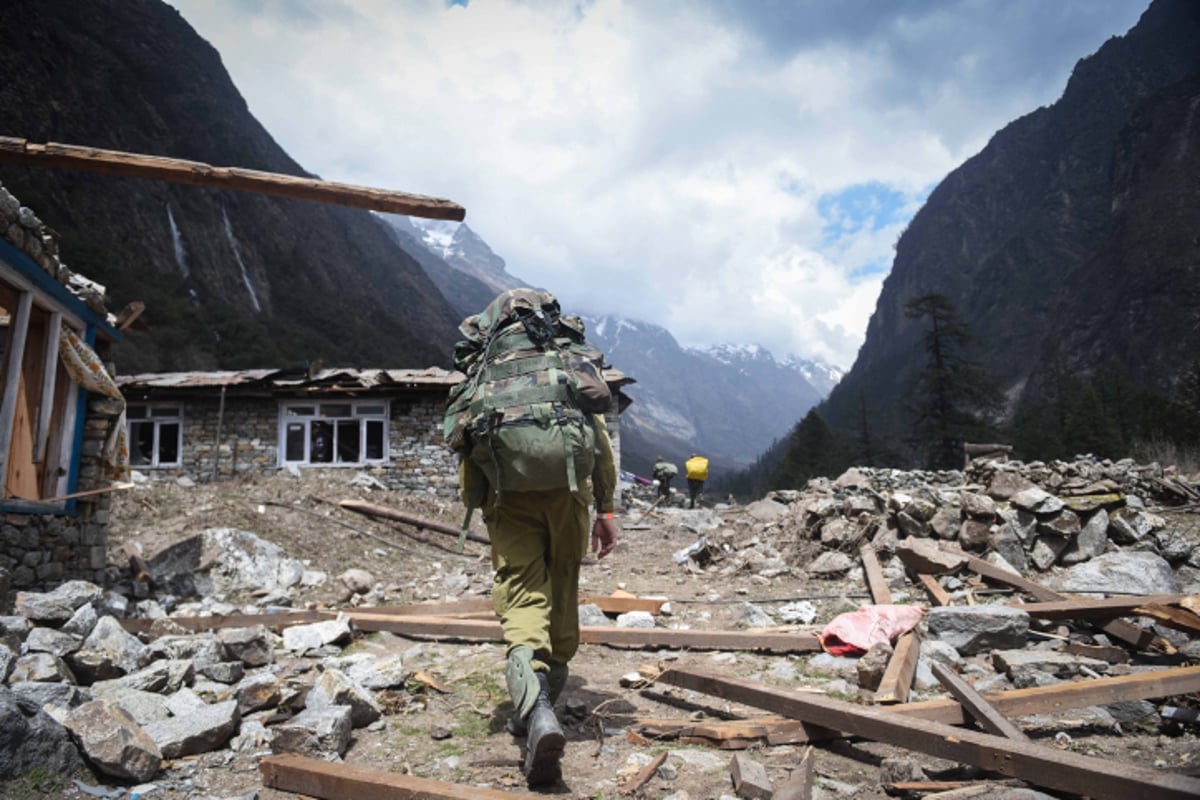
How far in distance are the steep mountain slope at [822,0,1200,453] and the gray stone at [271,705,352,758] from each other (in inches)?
1551

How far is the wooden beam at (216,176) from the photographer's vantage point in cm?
431

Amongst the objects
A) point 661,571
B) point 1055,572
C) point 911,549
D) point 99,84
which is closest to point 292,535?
point 661,571

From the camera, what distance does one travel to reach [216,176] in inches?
175

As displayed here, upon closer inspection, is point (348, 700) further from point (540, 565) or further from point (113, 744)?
point (540, 565)

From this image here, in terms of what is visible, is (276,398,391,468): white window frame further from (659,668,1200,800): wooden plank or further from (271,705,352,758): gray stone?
(659,668,1200,800): wooden plank

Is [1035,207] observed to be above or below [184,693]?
above

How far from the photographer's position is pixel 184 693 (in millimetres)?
3242

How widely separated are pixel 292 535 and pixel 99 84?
52.2 m

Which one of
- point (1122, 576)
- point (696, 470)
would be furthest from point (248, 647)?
point (696, 470)

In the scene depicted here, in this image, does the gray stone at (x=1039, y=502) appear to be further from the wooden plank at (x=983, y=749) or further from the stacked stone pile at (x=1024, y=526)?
the wooden plank at (x=983, y=749)

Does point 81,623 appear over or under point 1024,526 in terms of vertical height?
under

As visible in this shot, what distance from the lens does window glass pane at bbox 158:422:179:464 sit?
58.9 feet

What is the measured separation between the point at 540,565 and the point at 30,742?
194 cm

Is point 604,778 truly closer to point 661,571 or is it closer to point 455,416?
point 455,416
